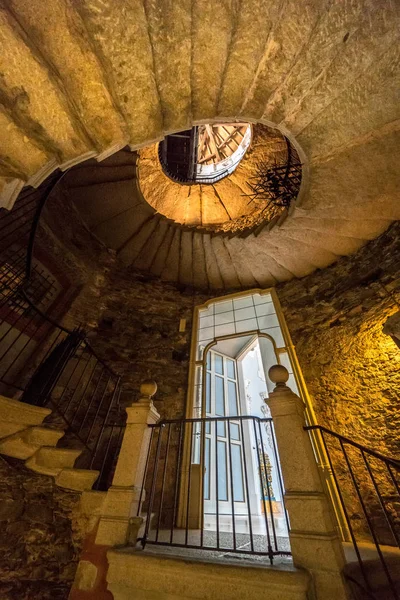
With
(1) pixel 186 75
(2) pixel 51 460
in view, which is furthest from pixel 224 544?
(1) pixel 186 75

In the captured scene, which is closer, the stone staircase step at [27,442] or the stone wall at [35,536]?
the stone staircase step at [27,442]

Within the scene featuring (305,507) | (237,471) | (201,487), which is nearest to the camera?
(305,507)

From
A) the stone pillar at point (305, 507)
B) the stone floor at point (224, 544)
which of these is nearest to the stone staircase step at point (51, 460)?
the stone floor at point (224, 544)

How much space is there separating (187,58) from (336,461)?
4.28m

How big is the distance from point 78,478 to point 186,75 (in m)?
3.43

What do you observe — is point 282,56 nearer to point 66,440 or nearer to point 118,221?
point 118,221

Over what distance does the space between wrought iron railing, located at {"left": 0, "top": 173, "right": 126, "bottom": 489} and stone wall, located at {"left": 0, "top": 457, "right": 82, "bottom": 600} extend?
0.44 metres

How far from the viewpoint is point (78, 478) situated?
235 cm

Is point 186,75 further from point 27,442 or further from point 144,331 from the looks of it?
point 144,331

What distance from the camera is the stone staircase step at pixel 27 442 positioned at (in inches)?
92.5

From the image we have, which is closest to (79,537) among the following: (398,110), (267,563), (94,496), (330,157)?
(94,496)

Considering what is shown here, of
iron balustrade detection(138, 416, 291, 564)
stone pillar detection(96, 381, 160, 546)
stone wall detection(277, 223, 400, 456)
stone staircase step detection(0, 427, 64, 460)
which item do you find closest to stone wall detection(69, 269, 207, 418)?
iron balustrade detection(138, 416, 291, 564)

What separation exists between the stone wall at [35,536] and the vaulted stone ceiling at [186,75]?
3.05 m

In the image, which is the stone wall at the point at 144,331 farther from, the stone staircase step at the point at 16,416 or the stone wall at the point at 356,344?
the stone wall at the point at 356,344
